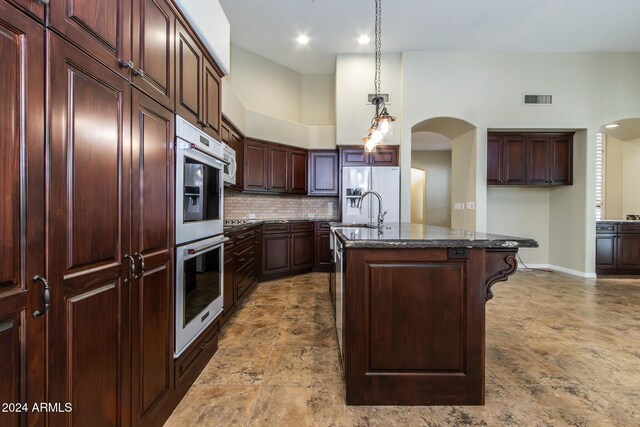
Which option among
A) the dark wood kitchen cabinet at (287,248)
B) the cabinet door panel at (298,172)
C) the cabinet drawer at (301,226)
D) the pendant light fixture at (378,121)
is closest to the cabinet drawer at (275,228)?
the dark wood kitchen cabinet at (287,248)

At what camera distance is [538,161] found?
4.73 metres

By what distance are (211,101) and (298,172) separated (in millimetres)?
2914

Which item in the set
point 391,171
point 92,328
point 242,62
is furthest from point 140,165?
point 242,62

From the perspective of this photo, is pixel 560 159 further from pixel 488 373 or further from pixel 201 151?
pixel 201 151

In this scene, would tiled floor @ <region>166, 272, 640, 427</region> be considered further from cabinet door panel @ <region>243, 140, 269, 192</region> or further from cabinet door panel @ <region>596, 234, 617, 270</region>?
cabinet door panel @ <region>243, 140, 269, 192</region>

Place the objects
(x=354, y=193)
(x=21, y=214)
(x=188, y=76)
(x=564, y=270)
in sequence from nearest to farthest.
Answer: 1. (x=21, y=214)
2. (x=188, y=76)
3. (x=354, y=193)
4. (x=564, y=270)

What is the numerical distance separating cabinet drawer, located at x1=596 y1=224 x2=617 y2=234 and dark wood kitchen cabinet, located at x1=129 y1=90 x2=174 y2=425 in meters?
6.21

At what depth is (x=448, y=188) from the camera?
28.0ft

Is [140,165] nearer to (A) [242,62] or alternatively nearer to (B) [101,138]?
(B) [101,138]

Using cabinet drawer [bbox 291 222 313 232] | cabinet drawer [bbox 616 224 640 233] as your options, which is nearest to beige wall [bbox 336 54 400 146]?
cabinet drawer [bbox 291 222 313 232]

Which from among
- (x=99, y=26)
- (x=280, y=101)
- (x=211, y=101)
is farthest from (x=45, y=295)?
(x=280, y=101)

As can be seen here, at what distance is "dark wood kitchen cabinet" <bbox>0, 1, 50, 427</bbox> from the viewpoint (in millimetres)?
694

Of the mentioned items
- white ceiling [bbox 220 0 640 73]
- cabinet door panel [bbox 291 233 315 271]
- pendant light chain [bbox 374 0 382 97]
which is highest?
white ceiling [bbox 220 0 640 73]

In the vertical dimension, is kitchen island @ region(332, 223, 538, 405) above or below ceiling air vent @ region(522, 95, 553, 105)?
below
